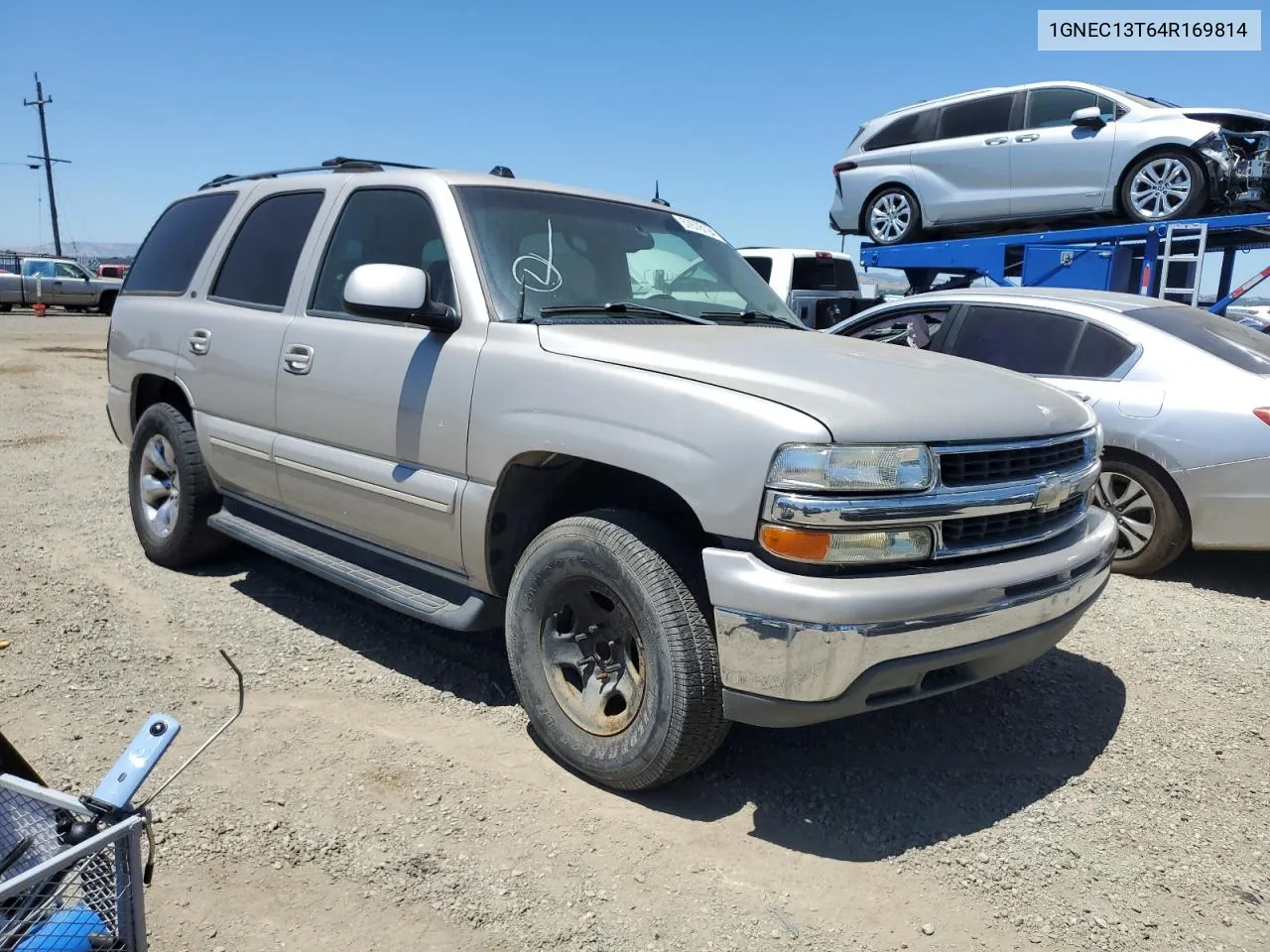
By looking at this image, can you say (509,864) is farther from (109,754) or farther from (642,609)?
(109,754)

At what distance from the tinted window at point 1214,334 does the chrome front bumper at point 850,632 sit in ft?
10.8

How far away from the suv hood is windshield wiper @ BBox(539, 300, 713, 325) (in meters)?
0.15

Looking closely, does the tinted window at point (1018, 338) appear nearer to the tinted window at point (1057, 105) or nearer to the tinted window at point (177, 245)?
the tinted window at point (177, 245)

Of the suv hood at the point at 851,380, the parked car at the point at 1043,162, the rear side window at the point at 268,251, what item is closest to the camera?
the suv hood at the point at 851,380

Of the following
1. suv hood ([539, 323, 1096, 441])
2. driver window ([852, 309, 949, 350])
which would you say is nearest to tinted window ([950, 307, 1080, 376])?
driver window ([852, 309, 949, 350])

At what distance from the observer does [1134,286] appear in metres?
9.26

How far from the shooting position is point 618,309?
3543mm

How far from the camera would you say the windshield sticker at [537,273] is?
347cm

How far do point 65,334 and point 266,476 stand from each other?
70.5ft

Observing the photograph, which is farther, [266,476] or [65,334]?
[65,334]

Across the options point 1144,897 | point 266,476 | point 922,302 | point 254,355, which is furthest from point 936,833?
point 922,302

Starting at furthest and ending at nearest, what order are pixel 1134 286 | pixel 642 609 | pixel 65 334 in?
pixel 65 334
pixel 1134 286
pixel 642 609

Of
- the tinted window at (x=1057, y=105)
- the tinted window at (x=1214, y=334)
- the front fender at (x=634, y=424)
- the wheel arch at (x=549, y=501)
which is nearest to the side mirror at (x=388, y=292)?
the front fender at (x=634, y=424)

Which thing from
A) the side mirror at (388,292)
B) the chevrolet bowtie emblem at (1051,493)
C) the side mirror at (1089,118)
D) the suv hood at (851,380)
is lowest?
the chevrolet bowtie emblem at (1051,493)
